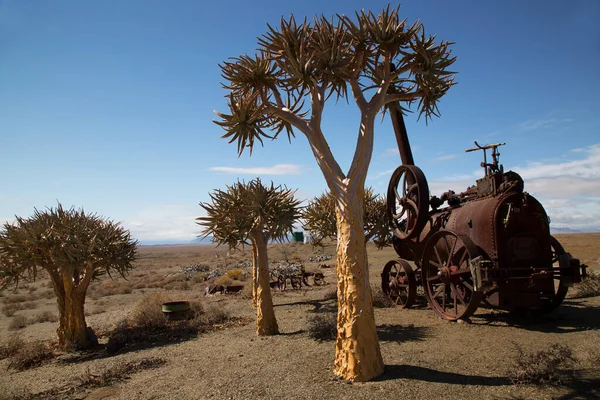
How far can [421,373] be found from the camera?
6.29 meters

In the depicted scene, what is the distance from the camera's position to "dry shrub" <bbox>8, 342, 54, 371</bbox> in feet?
31.9

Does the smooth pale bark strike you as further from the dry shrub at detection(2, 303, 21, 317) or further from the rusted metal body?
the dry shrub at detection(2, 303, 21, 317)

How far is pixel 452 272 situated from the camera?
9625 mm

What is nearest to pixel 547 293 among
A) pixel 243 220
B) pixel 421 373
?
pixel 421 373

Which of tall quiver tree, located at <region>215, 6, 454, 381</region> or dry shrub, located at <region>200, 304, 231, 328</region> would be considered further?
dry shrub, located at <region>200, 304, 231, 328</region>

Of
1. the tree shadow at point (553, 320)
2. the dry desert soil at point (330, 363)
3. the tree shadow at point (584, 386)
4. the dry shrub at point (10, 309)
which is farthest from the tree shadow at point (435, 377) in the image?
the dry shrub at point (10, 309)

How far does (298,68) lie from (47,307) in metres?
23.2

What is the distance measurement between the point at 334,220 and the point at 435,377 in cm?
1068

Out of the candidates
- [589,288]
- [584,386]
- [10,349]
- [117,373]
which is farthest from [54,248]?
[589,288]

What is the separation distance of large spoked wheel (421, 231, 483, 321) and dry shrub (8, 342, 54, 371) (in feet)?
33.0

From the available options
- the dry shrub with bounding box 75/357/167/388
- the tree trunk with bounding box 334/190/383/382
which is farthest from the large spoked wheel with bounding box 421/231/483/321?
the dry shrub with bounding box 75/357/167/388

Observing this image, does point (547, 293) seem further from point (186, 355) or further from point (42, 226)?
point (42, 226)

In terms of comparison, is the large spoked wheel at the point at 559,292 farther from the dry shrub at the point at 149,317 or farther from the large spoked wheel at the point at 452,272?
the dry shrub at the point at 149,317

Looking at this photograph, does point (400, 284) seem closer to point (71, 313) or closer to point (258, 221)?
point (258, 221)
